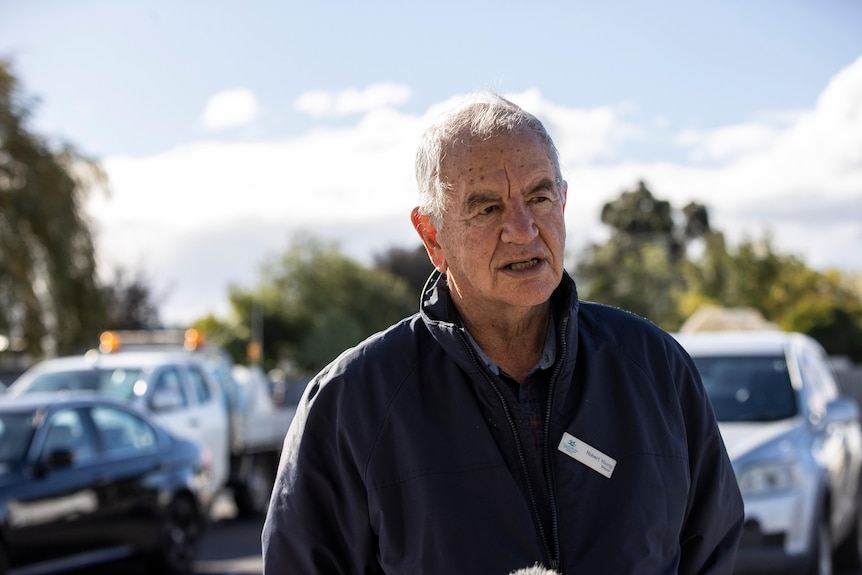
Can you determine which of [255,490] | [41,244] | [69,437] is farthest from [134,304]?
[69,437]

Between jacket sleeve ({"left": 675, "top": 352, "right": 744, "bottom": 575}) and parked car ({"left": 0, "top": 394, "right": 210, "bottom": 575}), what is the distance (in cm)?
627

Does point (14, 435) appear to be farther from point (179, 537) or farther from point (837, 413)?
point (837, 413)

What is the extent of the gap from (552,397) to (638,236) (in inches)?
3601

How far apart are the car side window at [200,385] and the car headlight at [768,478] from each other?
770cm

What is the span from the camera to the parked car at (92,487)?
8.01 meters

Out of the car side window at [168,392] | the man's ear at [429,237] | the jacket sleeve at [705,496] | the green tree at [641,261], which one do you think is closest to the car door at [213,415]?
the car side window at [168,392]

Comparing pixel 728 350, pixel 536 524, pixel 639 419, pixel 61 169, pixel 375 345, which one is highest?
pixel 61 169

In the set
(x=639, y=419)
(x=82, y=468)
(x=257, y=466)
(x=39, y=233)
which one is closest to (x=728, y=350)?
(x=82, y=468)

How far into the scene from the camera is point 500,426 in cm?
240

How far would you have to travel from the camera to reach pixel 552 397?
245 centimetres

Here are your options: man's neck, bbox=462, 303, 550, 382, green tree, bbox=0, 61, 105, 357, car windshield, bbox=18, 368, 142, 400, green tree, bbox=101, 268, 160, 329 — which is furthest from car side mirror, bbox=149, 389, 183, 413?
green tree, bbox=101, 268, 160, 329

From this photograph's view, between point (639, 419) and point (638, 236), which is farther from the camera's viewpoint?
point (638, 236)

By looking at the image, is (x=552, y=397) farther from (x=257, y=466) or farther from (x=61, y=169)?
(x=61, y=169)

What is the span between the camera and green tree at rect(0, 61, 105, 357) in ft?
66.7
